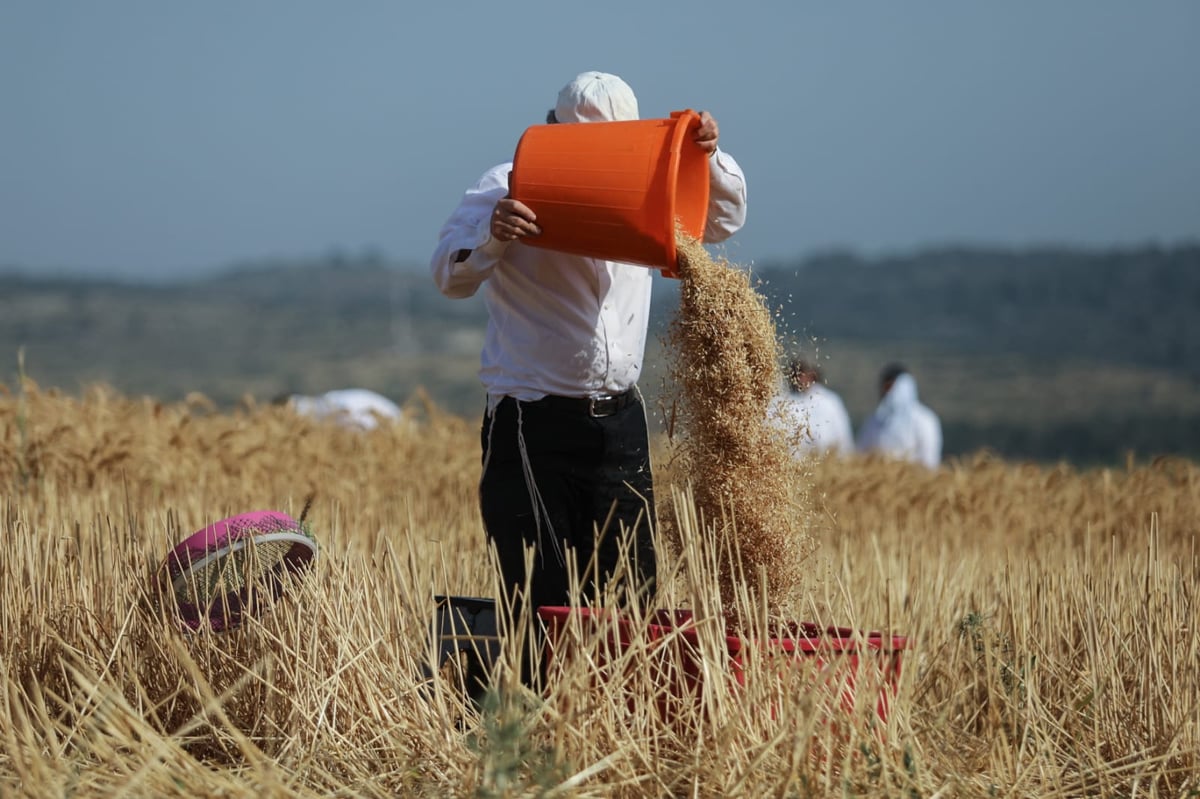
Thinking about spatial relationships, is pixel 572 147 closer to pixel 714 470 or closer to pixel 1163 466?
pixel 714 470

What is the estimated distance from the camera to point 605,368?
364 cm

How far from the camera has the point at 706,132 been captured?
3461mm

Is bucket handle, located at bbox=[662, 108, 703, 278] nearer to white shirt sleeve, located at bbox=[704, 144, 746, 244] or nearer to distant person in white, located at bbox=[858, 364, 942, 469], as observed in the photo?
white shirt sleeve, located at bbox=[704, 144, 746, 244]

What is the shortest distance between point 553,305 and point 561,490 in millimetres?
484

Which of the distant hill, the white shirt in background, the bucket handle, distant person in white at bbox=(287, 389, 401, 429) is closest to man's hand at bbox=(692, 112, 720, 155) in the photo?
the bucket handle

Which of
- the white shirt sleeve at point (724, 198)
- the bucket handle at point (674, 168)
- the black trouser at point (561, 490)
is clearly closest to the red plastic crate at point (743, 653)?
the black trouser at point (561, 490)

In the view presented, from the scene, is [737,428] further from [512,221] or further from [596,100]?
[596,100]

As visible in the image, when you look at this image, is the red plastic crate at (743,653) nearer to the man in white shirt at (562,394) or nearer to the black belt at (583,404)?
the man in white shirt at (562,394)

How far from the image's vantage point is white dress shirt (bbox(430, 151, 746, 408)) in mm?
3623

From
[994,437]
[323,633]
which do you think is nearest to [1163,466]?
[323,633]

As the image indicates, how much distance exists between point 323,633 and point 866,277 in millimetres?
117959

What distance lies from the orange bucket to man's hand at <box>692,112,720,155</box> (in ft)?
0.08

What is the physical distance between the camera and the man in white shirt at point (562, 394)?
3.62 metres

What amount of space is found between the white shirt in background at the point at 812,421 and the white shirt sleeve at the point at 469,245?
82 cm
